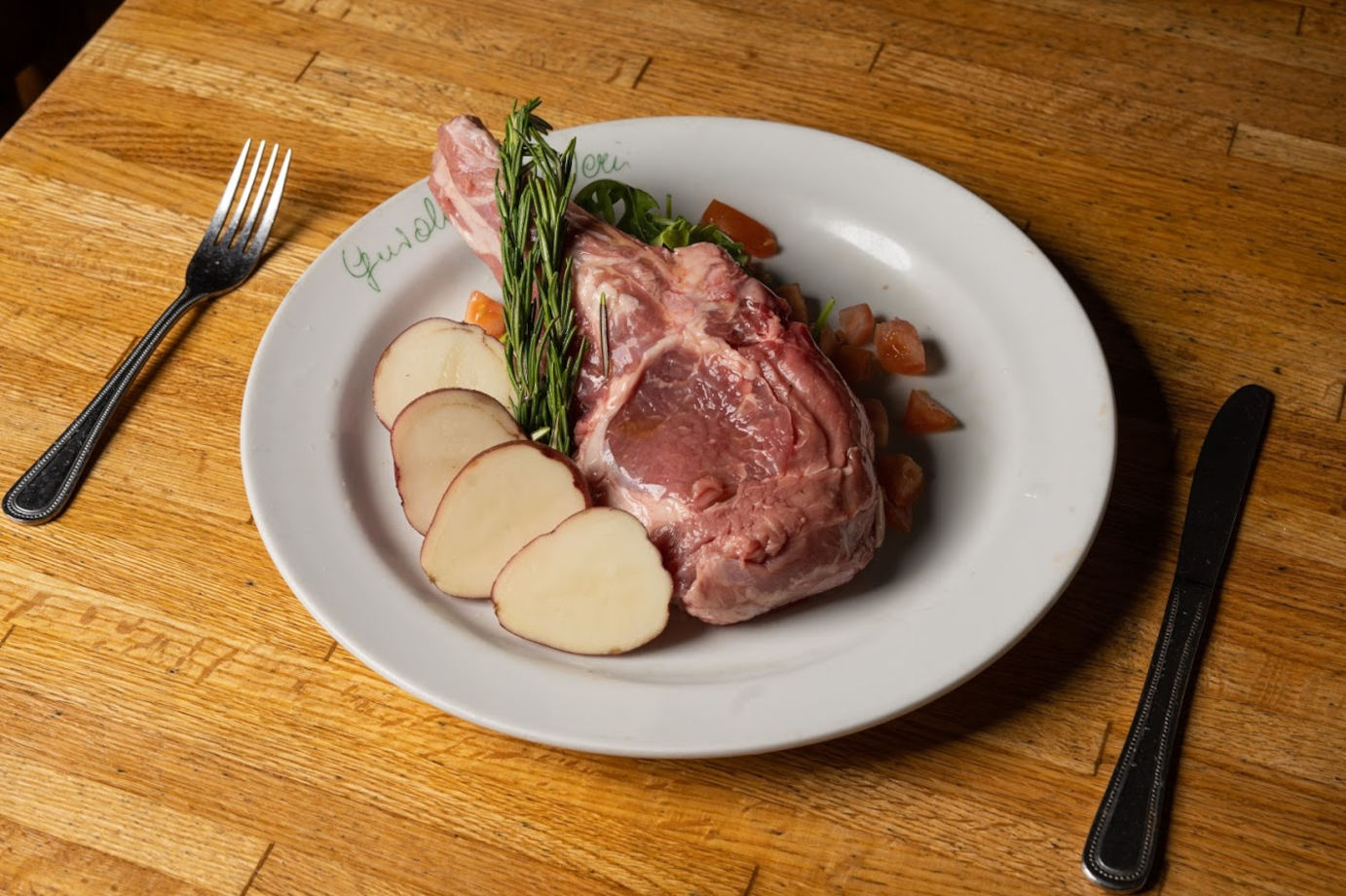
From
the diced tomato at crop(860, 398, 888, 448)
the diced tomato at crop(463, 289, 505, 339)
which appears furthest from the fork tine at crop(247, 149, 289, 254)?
the diced tomato at crop(860, 398, 888, 448)

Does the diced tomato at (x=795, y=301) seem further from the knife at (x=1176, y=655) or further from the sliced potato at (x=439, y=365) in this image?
the knife at (x=1176, y=655)

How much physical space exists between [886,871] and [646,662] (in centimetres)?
49

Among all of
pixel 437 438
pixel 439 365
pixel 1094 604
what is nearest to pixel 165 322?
pixel 439 365

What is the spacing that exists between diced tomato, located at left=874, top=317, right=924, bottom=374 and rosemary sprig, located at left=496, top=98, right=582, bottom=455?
2.07 ft

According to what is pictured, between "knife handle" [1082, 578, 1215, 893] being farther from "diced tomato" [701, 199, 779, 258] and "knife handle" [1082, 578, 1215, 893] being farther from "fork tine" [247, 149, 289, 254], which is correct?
"fork tine" [247, 149, 289, 254]

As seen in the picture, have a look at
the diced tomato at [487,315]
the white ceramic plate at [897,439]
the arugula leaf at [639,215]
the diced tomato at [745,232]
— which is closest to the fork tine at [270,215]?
the white ceramic plate at [897,439]

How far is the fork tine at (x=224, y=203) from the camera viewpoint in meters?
2.73

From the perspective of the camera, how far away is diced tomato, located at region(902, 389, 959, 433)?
7.63ft

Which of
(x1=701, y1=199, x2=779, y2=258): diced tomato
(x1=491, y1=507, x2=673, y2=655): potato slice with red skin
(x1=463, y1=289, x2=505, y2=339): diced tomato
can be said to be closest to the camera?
(x1=491, y1=507, x2=673, y2=655): potato slice with red skin

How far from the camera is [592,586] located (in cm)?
193

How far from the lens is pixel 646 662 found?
200 centimetres

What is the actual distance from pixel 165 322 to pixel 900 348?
153cm

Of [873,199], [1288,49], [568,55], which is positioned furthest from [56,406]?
[1288,49]

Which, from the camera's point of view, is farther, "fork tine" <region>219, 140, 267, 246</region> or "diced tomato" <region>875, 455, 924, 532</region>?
"fork tine" <region>219, 140, 267, 246</region>
